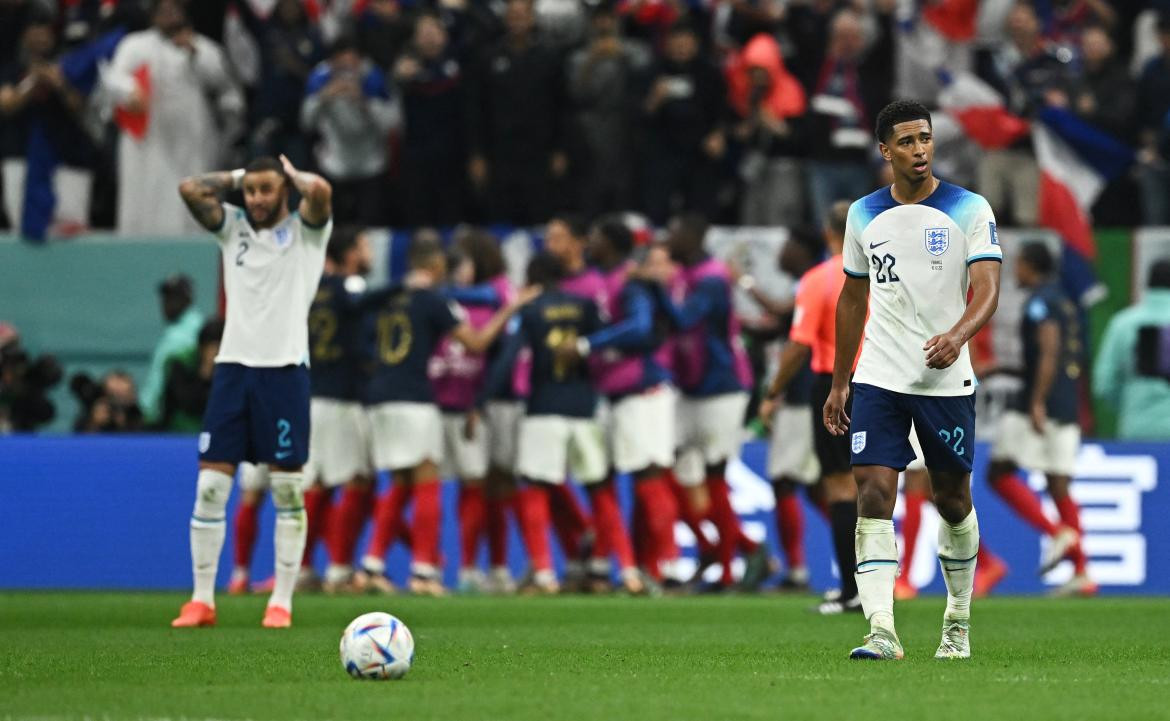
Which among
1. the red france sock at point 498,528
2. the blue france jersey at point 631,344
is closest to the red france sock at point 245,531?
the red france sock at point 498,528

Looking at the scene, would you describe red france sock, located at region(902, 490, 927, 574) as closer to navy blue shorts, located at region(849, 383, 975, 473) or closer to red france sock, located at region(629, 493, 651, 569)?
red france sock, located at region(629, 493, 651, 569)

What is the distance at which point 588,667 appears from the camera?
8.66m

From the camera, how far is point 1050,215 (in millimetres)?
19016

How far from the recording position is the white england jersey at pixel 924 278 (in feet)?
28.5

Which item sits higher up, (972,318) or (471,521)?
(972,318)

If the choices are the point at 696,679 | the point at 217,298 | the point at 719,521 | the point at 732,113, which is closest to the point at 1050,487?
the point at 719,521

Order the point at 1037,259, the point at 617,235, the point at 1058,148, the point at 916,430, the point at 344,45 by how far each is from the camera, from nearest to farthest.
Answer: the point at 916,430 < the point at 1037,259 < the point at 617,235 < the point at 344,45 < the point at 1058,148

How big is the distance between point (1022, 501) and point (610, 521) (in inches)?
134

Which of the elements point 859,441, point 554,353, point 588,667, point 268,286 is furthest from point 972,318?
point 554,353

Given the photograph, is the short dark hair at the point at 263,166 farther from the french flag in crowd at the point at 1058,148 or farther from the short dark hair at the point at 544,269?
the french flag in crowd at the point at 1058,148

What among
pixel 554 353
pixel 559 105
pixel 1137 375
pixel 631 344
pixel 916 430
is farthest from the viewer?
pixel 559 105

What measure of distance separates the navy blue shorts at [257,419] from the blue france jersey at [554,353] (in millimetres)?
4746

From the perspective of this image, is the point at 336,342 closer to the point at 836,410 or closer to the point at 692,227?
the point at 692,227

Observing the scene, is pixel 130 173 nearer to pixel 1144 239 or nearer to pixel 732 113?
pixel 732 113
